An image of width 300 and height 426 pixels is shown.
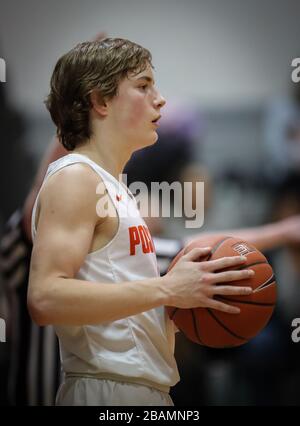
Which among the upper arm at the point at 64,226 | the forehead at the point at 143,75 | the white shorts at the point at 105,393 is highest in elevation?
the forehead at the point at 143,75

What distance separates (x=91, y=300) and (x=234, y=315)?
36cm

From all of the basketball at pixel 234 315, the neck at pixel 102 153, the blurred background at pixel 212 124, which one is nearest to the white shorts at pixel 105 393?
the basketball at pixel 234 315

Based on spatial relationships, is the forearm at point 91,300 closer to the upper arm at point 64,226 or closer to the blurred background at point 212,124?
Result: the upper arm at point 64,226

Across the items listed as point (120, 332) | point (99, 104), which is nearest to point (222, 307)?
point (120, 332)

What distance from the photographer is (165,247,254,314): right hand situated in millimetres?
1413

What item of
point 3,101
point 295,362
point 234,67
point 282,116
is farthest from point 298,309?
point 3,101

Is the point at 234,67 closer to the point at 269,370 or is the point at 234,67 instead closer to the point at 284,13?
the point at 284,13

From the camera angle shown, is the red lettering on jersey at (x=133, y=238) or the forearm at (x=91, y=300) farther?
the red lettering on jersey at (x=133, y=238)

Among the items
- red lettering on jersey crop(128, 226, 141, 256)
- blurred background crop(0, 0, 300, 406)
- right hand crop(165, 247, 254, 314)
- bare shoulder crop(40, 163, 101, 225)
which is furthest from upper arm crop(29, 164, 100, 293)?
blurred background crop(0, 0, 300, 406)

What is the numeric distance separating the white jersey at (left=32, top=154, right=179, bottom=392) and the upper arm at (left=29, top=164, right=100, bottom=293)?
2.4 inches

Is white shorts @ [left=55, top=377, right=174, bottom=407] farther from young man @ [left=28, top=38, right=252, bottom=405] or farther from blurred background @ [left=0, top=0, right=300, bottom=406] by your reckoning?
blurred background @ [left=0, top=0, right=300, bottom=406]

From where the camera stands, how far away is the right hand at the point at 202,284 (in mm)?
1413

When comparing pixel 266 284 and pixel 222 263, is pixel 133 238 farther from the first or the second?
pixel 266 284

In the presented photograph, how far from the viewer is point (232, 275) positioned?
4.69ft
